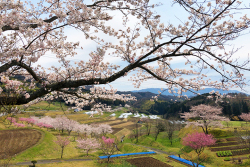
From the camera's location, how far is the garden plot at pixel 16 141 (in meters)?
19.7

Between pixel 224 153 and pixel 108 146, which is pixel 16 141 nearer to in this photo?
pixel 108 146

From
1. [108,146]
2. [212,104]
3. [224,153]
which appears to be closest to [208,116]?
[224,153]

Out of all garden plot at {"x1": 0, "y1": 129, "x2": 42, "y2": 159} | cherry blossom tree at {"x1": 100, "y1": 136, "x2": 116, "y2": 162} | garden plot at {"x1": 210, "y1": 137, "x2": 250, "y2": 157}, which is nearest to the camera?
garden plot at {"x1": 210, "y1": 137, "x2": 250, "y2": 157}

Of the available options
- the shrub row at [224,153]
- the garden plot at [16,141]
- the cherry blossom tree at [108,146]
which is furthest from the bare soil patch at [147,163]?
the garden plot at [16,141]

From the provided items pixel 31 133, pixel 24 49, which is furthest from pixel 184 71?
pixel 31 133

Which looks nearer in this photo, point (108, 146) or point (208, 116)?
point (108, 146)

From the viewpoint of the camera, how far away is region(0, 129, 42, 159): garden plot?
19656mm

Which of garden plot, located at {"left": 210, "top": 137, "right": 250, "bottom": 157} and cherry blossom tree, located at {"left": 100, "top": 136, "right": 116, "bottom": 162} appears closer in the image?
garden plot, located at {"left": 210, "top": 137, "right": 250, "bottom": 157}

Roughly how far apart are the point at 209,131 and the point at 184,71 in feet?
90.0

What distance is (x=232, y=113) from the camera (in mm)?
47969

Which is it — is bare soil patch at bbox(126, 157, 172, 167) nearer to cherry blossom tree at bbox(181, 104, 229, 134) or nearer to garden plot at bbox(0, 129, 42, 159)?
cherry blossom tree at bbox(181, 104, 229, 134)

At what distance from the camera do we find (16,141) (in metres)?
23.0

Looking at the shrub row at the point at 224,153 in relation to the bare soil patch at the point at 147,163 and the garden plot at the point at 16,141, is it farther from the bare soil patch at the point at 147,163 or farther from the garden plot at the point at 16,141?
the garden plot at the point at 16,141

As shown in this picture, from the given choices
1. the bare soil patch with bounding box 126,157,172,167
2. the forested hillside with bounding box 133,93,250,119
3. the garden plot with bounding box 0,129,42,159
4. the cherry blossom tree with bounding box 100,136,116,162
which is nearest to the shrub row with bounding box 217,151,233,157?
the forested hillside with bounding box 133,93,250,119
